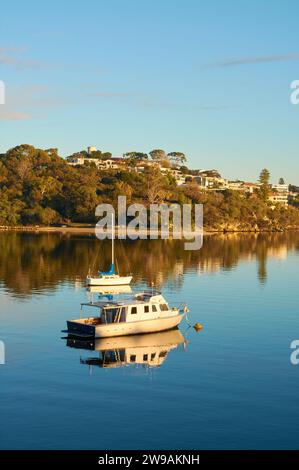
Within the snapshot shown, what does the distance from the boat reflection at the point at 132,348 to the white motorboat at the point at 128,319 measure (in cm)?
46

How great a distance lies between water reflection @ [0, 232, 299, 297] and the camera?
84625 mm

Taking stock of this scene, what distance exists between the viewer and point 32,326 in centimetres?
5434

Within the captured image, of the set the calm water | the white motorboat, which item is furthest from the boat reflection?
the white motorboat

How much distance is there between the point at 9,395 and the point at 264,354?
18.5 metres

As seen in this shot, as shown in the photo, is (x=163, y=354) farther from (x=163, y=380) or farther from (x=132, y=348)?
(x=163, y=380)

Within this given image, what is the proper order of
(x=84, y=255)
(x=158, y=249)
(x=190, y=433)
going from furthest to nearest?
(x=158, y=249) < (x=84, y=255) < (x=190, y=433)

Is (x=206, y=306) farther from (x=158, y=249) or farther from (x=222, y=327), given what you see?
(x=158, y=249)

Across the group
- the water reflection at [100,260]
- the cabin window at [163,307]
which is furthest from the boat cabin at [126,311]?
the water reflection at [100,260]

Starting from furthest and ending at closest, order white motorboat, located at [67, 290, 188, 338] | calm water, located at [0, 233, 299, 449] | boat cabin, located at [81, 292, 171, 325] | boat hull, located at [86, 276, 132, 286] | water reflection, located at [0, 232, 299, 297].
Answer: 1. water reflection, located at [0, 232, 299, 297]
2. boat hull, located at [86, 276, 132, 286]
3. boat cabin, located at [81, 292, 171, 325]
4. white motorboat, located at [67, 290, 188, 338]
5. calm water, located at [0, 233, 299, 449]

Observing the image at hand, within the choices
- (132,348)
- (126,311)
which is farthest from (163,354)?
(126,311)

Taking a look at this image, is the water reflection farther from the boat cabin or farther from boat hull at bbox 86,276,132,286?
the boat cabin

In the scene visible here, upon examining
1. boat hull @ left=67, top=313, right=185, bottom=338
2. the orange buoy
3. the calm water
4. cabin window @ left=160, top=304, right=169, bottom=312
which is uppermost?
cabin window @ left=160, top=304, right=169, bottom=312

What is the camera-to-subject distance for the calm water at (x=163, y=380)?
30781 mm

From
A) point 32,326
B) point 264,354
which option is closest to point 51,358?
point 32,326
